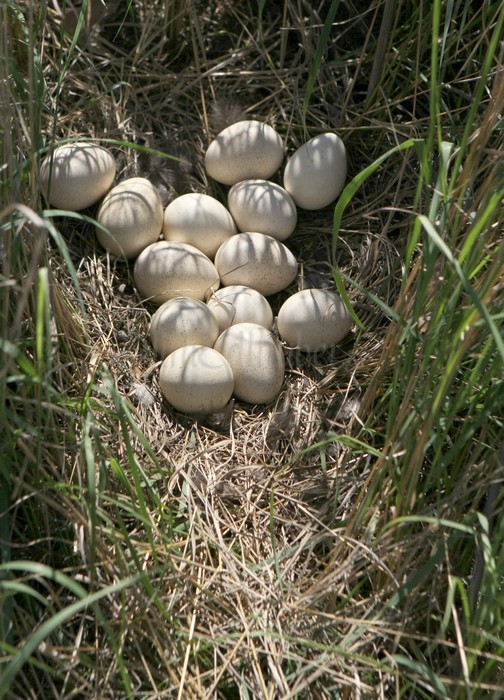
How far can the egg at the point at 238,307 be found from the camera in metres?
1.96

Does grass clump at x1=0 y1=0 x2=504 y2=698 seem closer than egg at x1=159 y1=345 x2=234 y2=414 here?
Yes

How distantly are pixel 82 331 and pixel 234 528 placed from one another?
54 centimetres

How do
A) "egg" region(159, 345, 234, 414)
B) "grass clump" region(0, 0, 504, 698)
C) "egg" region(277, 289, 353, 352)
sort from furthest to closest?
"egg" region(277, 289, 353, 352) → "egg" region(159, 345, 234, 414) → "grass clump" region(0, 0, 504, 698)

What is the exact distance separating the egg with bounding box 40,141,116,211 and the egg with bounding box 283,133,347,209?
47cm

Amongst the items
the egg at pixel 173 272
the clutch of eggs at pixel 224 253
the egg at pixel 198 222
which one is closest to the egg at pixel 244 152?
the clutch of eggs at pixel 224 253

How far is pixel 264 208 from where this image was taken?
206cm

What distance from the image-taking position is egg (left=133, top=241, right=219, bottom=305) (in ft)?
6.47

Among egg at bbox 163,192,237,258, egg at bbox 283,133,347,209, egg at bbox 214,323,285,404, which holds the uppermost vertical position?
egg at bbox 283,133,347,209

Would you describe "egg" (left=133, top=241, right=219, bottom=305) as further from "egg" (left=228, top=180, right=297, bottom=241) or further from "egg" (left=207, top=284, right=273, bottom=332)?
"egg" (left=228, top=180, right=297, bottom=241)

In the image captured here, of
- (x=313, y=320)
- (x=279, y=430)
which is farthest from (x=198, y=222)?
(x=279, y=430)

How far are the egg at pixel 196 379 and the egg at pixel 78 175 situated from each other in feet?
1.57

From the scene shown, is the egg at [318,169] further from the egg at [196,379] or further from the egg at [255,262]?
the egg at [196,379]

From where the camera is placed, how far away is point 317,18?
2207 mm

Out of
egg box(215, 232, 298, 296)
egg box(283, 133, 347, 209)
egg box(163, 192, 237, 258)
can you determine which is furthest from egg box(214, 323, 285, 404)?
egg box(283, 133, 347, 209)
